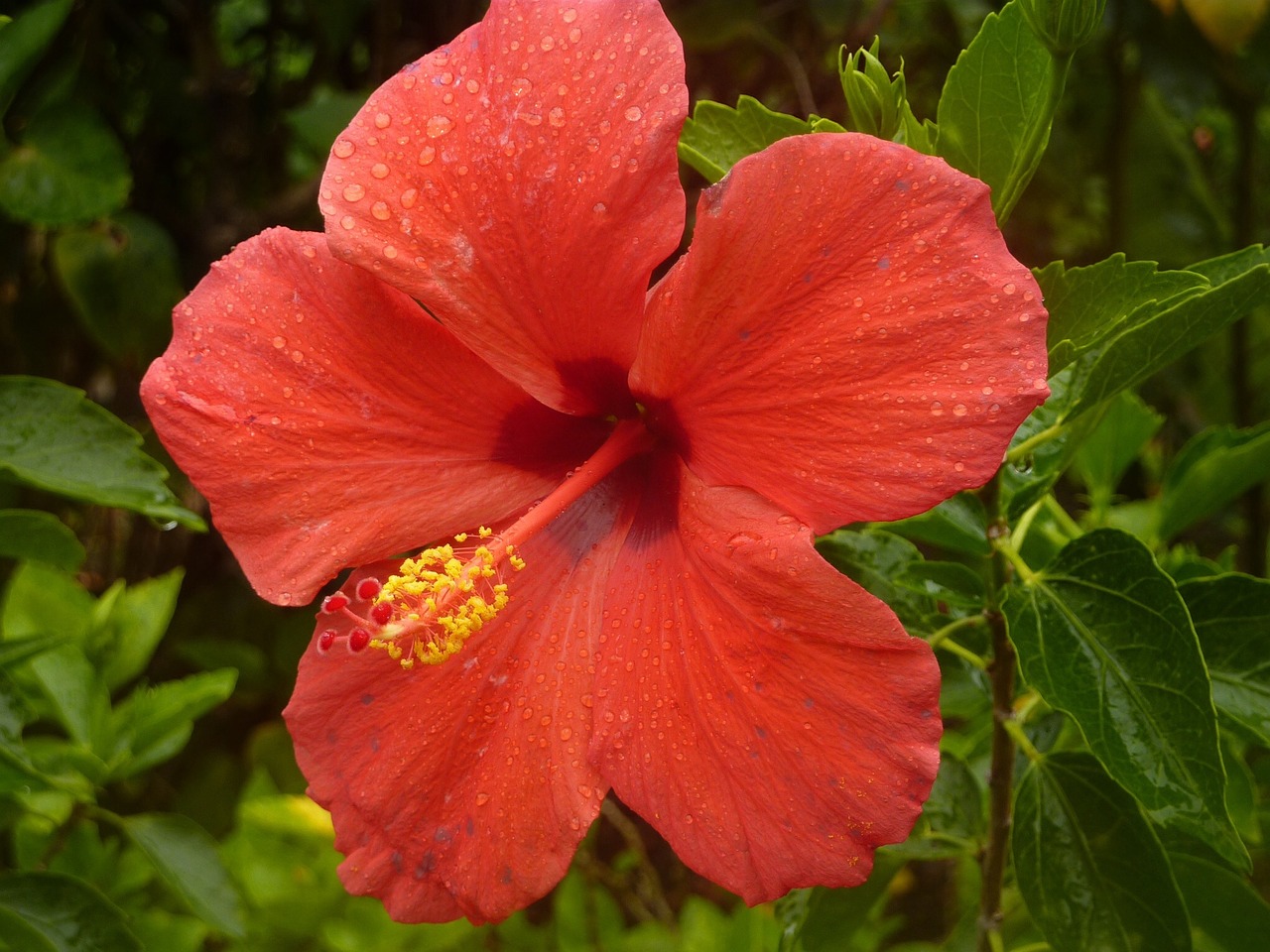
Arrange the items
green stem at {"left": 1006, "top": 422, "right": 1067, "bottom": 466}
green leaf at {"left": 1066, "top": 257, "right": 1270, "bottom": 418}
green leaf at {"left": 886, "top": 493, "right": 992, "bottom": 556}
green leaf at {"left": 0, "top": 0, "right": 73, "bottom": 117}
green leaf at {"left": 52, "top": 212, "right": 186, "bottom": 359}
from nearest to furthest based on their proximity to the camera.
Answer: green leaf at {"left": 1066, "top": 257, "right": 1270, "bottom": 418} → green stem at {"left": 1006, "top": 422, "right": 1067, "bottom": 466} → green leaf at {"left": 886, "top": 493, "right": 992, "bottom": 556} → green leaf at {"left": 0, "top": 0, "right": 73, "bottom": 117} → green leaf at {"left": 52, "top": 212, "right": 186, "bottom": 359}

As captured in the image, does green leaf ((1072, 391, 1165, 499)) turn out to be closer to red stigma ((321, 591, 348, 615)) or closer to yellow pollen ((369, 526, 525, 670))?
yellow pollen ((369, 526, 525, 670))

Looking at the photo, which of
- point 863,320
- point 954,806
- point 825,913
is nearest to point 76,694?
point 825,913

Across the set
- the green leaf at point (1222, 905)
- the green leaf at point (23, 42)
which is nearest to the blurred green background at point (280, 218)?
the green leaf at point (23, 42)

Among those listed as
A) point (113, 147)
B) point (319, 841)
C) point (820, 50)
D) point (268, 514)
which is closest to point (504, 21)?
point (268, 514)

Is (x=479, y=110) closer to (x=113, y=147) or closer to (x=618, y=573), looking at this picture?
(x=618, y=573)

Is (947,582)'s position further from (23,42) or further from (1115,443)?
(23,42)

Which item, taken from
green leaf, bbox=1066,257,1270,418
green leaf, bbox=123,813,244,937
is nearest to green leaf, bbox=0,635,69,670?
green leaf, bbox=123,813,244,937
